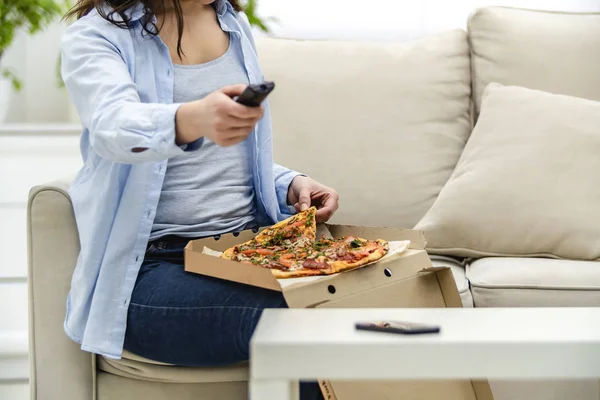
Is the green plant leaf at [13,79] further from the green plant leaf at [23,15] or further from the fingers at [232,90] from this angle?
the fingers at [232,90]

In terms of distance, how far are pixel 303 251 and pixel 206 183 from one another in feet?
0.86

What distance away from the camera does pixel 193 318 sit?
A: 1.20 meters

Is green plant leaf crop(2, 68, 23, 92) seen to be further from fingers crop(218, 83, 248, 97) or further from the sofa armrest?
fingers crop(218, 83, 248, 97)

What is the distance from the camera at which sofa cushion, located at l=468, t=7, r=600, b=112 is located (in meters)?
1.94

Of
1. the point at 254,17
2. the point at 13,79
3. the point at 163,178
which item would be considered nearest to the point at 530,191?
the point at 163,178

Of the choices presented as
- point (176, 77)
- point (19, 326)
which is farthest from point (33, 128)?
point (176, 77)

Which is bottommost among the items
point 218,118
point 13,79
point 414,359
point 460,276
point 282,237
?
point 13,79

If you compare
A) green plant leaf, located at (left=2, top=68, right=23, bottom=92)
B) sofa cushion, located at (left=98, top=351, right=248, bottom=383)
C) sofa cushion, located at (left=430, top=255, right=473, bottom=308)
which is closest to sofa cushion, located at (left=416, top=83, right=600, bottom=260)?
sofa cushion, located at (left=430, top=255, right=473, bottom=308)

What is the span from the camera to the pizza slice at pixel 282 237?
4.11ft

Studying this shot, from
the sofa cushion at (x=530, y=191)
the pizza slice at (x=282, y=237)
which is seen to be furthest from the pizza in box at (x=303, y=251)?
the sofa cushion at (x=530, y=191)

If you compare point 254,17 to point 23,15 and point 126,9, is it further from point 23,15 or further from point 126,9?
point 23,15

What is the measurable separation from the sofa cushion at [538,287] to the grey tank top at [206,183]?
0.49m

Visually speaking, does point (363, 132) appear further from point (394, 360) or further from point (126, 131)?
point (394, 360)

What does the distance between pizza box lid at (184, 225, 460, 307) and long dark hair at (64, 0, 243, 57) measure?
396 mm
